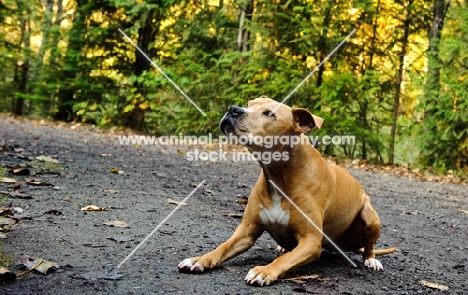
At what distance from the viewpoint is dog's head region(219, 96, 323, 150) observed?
3879 millimetres

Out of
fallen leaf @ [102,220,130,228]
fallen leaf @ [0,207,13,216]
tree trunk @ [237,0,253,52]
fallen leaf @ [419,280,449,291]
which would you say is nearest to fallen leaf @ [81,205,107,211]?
fallen leaf @ [102,220,130,228]

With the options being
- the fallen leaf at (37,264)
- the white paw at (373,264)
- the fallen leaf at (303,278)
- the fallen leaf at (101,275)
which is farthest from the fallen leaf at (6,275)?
the white paw at (373,264)

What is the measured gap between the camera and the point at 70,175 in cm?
664

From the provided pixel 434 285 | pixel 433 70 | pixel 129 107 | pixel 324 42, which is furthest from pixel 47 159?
pixel 433 70

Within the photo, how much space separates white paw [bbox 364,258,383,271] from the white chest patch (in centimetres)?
88

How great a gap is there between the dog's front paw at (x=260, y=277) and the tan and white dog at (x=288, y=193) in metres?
0.27

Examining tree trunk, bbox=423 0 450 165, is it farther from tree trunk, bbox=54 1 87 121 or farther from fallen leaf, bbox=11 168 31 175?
tree trunk, bbox=54 1 87 121

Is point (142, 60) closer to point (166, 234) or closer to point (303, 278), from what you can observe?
point (166, 234)

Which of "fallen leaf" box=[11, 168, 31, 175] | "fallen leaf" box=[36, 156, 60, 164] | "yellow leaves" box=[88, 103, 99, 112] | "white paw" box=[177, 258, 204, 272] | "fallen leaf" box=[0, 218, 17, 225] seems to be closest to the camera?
"white paw" box=[177, 258, 204, 272]

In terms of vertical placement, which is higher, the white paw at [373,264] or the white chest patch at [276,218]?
the white chest patch at [276,218]

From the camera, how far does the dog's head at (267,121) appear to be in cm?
388

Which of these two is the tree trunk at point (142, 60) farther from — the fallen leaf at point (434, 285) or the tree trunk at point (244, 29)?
the fallen leaf at point (434, 285)

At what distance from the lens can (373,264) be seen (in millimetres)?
4164

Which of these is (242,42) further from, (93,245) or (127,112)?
(93,245)
